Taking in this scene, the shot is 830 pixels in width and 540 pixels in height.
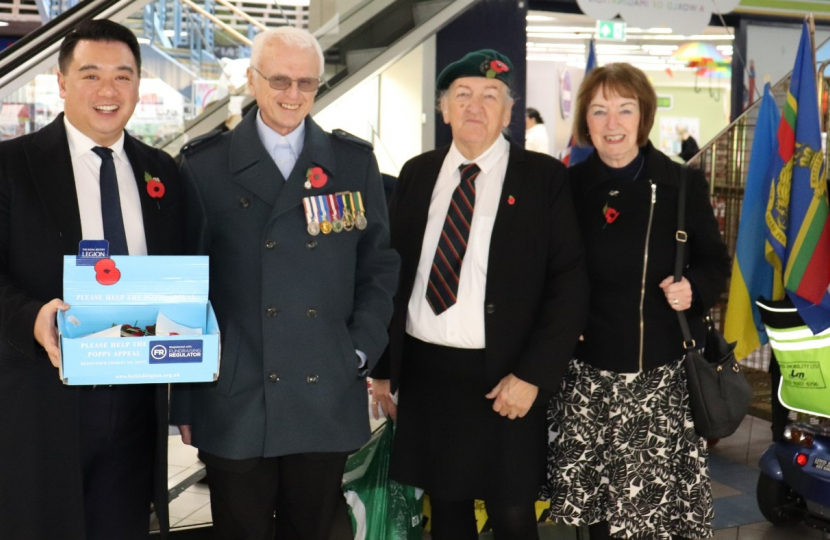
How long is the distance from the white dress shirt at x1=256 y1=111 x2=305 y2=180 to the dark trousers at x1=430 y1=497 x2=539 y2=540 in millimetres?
1169

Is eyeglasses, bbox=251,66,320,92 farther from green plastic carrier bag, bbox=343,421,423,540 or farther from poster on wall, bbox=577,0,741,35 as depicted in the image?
poster on wall, bbox=577,0,741,35

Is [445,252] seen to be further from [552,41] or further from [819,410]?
[552,41]

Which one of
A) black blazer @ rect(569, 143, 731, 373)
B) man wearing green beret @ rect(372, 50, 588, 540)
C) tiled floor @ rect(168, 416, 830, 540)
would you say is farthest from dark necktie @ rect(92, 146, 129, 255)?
tiled floor @ rect(168, 416, 830, 540)

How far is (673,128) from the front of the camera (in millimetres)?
17797

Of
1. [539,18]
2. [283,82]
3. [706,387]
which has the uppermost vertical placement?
[539,18]

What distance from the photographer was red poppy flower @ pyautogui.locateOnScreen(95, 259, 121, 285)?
6.57 feet

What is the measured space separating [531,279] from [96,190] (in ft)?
4.17

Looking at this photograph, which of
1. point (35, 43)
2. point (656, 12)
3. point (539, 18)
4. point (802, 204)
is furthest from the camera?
point (539, 18)

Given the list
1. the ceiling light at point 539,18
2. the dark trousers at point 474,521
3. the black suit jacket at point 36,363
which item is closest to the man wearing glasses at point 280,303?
the black suit jacket at point 36,363

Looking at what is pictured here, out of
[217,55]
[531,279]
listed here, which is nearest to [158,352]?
[531,279]

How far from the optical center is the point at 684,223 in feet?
9.02

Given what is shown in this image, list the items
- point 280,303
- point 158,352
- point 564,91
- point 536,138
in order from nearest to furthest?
point 158,352 < point 280,303 < point 536,138 < point 564,91

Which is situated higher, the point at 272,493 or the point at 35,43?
the point at 35,43

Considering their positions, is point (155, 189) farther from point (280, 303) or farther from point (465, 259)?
point (465, 259)
